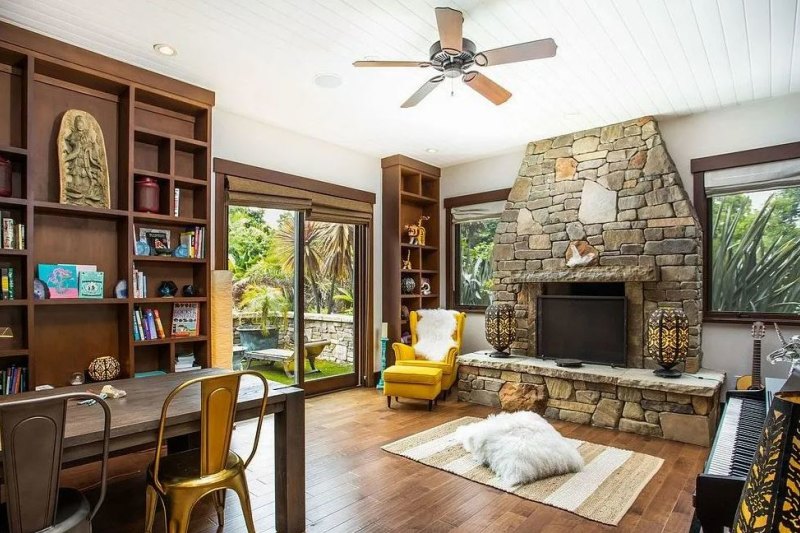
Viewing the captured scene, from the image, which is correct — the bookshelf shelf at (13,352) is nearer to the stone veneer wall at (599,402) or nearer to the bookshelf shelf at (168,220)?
the bookshelf shelf at (168,220)

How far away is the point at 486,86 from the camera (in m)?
3.20

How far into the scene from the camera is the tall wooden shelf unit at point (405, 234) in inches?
231

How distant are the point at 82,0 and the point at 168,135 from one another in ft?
3.74

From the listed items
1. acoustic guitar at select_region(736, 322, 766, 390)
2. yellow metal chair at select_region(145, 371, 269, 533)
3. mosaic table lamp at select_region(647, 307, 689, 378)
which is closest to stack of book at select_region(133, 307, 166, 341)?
yellow metal chair at select_region(145, 371, 269, 533)

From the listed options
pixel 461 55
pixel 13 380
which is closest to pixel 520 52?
pixel 461 55

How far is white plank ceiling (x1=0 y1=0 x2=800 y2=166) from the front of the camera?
280 cm

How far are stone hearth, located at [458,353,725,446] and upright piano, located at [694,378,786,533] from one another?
2.06m

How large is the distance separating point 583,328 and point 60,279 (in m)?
4.66

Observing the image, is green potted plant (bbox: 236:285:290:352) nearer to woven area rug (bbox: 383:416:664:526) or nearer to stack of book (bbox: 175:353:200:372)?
stack of book (bbox: 175:353:200:372)

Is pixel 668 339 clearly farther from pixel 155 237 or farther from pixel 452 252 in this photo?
pixel 155 237

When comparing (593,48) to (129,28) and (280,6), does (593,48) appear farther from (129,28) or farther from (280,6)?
(129,28)

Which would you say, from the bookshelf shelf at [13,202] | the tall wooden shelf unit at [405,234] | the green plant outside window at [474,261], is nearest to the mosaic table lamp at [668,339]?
the green plant outside window at [474,261]

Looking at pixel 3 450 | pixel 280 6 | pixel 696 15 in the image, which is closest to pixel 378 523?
pixel 3 450

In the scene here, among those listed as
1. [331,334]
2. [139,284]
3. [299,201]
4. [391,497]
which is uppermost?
[299,201]
